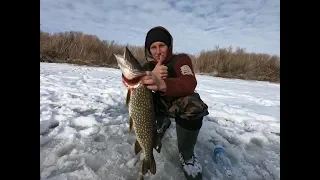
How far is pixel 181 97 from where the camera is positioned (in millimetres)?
2221

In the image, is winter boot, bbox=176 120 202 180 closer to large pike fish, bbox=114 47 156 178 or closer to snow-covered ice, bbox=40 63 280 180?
snow-covered ice, bbox=40 63 280 180

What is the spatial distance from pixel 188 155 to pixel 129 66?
3.07 ft

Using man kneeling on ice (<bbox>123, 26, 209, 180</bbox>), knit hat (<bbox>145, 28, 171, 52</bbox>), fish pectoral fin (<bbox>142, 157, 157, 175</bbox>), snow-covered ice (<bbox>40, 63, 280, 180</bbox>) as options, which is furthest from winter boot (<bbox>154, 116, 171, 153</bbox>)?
knit hat (<bbox>145, 28, 171, 52</bbox>)

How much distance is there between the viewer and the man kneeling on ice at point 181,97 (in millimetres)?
2160

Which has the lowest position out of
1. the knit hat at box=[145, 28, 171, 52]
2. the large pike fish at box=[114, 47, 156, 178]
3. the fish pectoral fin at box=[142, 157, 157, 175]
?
the fish pectoral fin at box=[142, 157, 157, 175]

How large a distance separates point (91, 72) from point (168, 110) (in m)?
3.21

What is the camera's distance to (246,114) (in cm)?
366

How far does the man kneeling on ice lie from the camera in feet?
7.09

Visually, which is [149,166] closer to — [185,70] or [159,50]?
[185,70]
